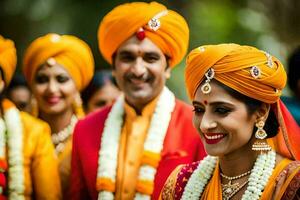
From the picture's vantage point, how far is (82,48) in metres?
7.52

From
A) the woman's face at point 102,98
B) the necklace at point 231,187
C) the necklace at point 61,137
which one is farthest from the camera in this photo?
the woman's face at point 102,98

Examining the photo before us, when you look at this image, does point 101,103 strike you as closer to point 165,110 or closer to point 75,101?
point 75,101

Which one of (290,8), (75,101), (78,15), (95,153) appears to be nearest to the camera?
(95,153)

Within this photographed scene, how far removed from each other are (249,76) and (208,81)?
0.75 feet

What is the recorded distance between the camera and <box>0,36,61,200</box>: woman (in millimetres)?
5613

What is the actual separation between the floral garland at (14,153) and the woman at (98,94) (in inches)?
83.6

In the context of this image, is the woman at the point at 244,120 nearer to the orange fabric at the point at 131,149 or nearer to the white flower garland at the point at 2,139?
the orange fabric at the point at 131,149

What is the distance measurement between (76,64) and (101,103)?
68cm

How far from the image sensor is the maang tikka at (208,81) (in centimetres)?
446

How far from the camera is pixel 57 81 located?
7121mm

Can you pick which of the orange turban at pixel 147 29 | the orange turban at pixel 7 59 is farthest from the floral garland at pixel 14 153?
the orange turban at pixel 147 29

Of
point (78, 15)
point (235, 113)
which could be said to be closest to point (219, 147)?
point (235, 113)

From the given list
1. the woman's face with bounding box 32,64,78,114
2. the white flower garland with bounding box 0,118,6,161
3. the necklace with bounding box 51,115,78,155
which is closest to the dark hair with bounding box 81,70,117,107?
the woman's face with bounding box 32,64,78,114

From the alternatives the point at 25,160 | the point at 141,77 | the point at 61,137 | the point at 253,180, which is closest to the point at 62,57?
the point at 61,137
